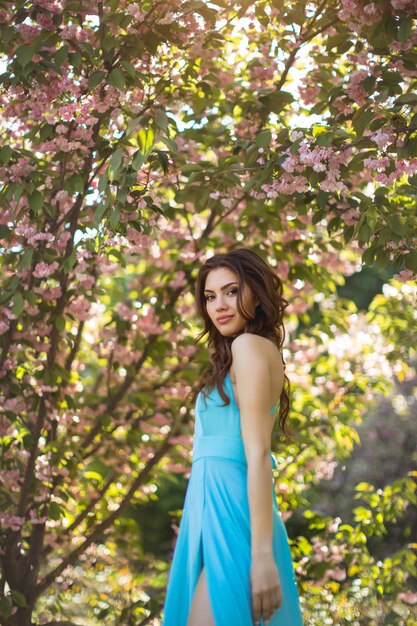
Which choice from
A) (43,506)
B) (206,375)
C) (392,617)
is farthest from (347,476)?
(206,375)

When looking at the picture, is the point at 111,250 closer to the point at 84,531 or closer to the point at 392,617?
the point at 84,531

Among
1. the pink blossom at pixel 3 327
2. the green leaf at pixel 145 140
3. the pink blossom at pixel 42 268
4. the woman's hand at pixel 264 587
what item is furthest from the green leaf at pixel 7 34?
the woman's hand at pixel 264 587

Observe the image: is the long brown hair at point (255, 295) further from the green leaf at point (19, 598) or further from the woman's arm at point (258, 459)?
the green leaf at point (19, 598)

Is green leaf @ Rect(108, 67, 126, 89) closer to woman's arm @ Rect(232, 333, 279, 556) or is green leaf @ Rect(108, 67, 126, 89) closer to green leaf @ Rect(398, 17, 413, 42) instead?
green leaf @ Rect(398, 17, 413, 42)

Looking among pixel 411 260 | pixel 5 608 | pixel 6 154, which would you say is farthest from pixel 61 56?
→ pixel 5 608

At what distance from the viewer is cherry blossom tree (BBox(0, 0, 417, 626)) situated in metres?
2.63

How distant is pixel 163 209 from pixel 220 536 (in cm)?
191

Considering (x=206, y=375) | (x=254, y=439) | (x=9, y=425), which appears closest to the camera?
(x=254, y=439)

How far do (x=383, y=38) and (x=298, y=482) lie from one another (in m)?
2.64

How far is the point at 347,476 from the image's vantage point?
22.4 feet

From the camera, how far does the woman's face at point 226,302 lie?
2100 mm

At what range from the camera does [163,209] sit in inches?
136

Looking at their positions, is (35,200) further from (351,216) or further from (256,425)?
(256,425)

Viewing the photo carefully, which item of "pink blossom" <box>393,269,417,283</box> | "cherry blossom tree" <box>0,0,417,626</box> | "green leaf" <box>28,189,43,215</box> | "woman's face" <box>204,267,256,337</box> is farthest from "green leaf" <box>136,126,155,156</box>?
"pink blossom" <box>393,269,417,283</box>
